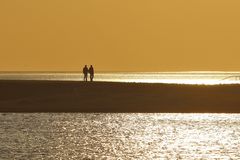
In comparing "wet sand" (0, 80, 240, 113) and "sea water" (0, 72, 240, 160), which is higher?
"wet sand" (0, 80, 240, 113)

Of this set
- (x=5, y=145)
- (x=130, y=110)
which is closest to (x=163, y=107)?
(x=130, y=110)

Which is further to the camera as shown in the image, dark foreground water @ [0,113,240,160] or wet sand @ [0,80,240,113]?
wet sand @ [0,80,240,113]

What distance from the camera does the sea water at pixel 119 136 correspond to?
5650 centimetres

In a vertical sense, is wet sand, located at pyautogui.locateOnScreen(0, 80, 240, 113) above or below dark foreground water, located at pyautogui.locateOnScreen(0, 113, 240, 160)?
above

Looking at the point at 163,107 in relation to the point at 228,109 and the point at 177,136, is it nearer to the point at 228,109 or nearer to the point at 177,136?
the point at 228,109

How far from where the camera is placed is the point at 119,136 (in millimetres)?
71250

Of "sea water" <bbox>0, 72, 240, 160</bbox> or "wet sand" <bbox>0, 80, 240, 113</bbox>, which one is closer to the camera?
"sea water" <bbox>0, 72, 240, 160</bbox>

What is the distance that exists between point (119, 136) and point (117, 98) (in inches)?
550

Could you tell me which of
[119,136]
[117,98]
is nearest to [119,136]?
[119,136]

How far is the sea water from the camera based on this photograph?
56500 millimetres

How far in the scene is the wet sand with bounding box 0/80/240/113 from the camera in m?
82.9

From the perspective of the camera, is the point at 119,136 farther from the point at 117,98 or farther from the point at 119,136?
the point at 117,98

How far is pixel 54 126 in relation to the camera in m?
77.7

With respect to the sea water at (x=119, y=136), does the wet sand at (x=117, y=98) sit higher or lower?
higher
